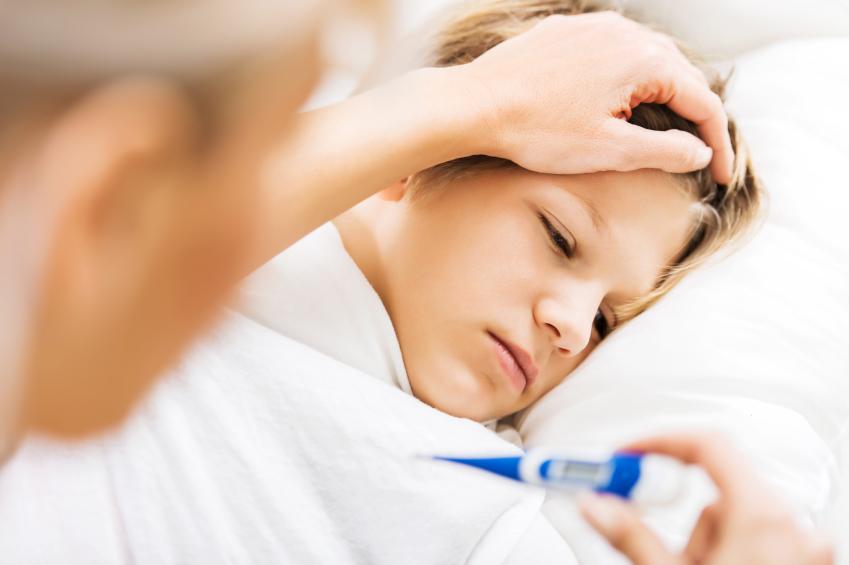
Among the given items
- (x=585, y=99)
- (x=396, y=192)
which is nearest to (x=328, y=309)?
(x=396, y=192)

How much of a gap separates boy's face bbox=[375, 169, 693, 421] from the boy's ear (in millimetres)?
58

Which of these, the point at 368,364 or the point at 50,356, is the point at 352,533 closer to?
the point at 368,364

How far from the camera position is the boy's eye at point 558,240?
90 cm

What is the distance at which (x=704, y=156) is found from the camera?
3.04 feet

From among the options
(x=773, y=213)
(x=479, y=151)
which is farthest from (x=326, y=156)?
(x=773, y=213)

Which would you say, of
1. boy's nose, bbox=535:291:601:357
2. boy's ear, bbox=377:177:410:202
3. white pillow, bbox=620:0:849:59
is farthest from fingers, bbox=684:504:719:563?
white pillow, bbox=620:0:849:59

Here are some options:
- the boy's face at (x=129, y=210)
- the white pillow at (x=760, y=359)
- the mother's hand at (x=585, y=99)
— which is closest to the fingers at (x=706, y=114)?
the mother's hand at (x=585, y=99)

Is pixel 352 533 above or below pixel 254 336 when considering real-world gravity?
below

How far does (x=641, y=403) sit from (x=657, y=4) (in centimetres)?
75

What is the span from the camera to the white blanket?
73 cm

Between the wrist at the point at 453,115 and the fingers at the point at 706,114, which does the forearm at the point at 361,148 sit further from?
the fingers at the point at 706,114

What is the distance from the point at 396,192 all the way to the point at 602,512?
1.98ft

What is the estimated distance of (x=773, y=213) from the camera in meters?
1.03

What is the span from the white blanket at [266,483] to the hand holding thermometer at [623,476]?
0.24m
